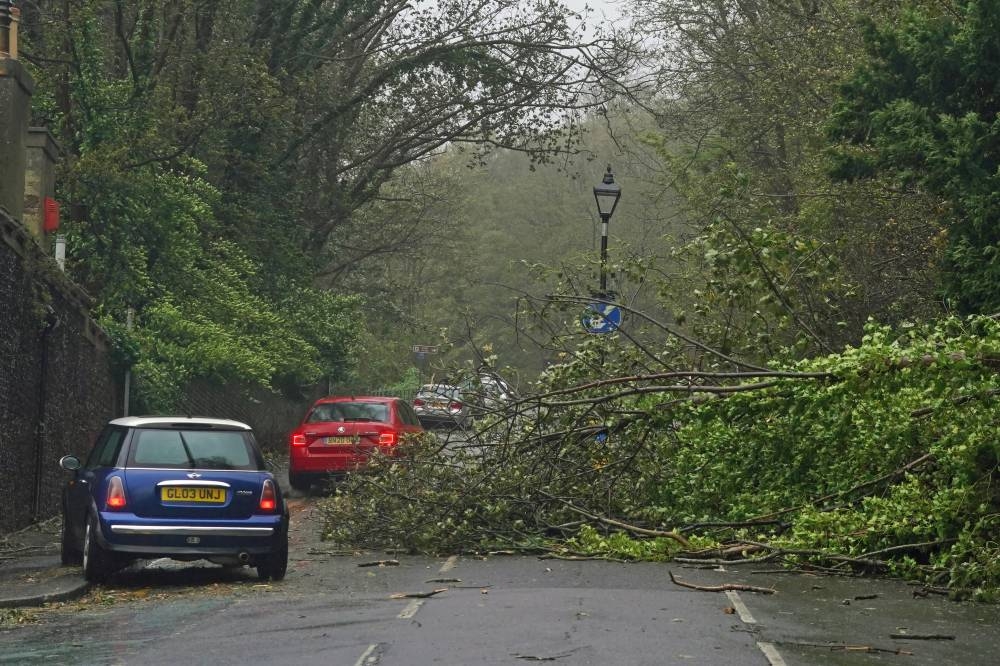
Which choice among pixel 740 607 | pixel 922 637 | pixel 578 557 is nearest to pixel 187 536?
pixel 578 557

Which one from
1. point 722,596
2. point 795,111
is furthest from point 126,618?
point 795,111

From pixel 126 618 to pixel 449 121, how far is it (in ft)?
87.5

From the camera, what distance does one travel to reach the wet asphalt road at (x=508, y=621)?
28.0 ft

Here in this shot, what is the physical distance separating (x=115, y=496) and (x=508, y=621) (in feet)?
15.5

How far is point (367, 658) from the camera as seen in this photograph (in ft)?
27.6

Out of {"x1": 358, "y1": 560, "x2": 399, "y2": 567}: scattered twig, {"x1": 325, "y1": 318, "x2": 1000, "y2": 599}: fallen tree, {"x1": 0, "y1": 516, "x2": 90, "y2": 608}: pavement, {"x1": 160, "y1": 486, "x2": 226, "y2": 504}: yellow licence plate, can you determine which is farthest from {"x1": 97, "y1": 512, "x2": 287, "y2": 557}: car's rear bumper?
{"x1": 325, "y1": 318, "x2": 1000, "y2": 599}: fallen tree

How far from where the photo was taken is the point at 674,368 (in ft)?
53.6

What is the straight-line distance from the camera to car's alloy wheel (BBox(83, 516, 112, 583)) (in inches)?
508

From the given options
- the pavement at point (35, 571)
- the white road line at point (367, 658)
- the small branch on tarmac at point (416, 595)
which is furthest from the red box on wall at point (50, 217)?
the white road line at point (367, 658)

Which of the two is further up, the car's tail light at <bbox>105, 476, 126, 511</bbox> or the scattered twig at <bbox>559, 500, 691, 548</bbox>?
the car's tail light at <bbox>105, 476, 126, 511</bbox>

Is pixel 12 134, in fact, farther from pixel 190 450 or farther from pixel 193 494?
pixel 193 494

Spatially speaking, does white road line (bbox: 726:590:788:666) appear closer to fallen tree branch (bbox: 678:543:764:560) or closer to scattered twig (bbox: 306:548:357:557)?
fallen tree branch (bbox: 678:543:764:560)

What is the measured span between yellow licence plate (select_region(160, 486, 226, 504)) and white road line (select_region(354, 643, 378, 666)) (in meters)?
4.76

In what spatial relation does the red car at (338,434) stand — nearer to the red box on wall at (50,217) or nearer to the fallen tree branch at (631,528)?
the red box on wall at (50,217)
